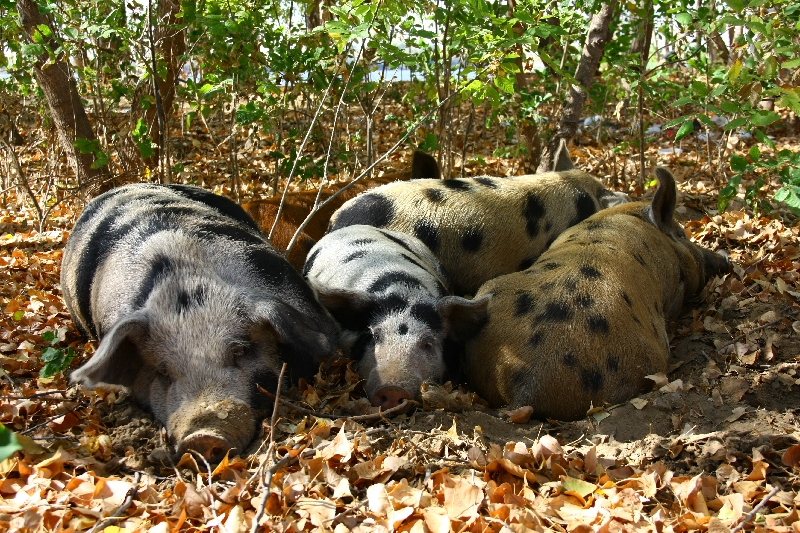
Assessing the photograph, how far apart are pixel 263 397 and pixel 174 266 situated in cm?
86

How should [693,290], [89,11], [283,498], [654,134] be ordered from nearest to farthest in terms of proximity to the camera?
[283,498] < [693,290] < [89,11] < [654,134]

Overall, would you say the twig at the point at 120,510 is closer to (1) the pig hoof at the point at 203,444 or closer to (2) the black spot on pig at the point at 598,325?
(1) the pig hoof at the point at 203,444

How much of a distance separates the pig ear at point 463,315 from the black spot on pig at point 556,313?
0.34 meters

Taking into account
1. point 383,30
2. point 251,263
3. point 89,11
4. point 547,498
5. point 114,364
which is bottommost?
point 547,498

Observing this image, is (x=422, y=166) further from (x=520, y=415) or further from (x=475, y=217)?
(x=520, y=415)

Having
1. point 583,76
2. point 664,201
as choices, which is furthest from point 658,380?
point 583,76

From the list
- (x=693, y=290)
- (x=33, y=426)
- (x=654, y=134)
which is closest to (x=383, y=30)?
(x=693, y=290)

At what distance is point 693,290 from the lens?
514 cm

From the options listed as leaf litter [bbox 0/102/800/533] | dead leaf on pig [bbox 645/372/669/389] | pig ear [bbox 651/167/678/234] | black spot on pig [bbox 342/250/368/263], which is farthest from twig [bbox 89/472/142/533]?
pig ear [bbox 651/167/678/234]

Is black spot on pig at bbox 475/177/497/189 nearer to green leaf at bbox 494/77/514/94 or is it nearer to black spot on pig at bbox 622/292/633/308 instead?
green leaf at bbox 494/77/514/94

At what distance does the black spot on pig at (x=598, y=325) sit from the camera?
11.9 feet

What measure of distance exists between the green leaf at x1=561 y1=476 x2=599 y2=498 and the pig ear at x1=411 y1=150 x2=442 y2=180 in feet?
13.5

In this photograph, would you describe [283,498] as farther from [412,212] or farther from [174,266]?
[412,212]

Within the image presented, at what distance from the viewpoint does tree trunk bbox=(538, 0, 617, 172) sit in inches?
261
